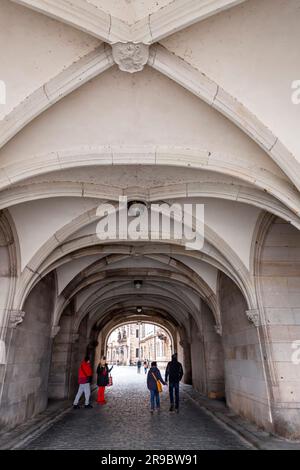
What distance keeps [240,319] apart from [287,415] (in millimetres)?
2493

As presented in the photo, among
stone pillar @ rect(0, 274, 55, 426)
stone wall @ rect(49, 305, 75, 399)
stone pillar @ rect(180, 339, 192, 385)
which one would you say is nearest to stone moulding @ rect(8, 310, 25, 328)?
stone pillar @ rect(0, 274, 55, 426)

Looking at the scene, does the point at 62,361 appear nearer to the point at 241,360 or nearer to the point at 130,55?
the point at 241,360

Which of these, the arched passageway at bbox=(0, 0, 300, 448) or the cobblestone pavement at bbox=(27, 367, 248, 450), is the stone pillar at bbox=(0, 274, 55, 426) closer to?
the arched passageway at bbox=(0, 0, 300, 448)

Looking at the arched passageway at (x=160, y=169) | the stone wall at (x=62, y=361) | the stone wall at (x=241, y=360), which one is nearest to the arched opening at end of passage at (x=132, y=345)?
the stone wall at (x=62, y=361)

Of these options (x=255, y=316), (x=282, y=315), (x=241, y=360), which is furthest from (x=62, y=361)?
(x=282, y=315)

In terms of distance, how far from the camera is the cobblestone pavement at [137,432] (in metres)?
5.16

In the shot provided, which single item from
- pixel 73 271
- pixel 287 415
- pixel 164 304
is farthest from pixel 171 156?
pixel 164 304

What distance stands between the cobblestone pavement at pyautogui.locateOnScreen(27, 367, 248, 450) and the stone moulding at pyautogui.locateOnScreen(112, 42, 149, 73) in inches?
209

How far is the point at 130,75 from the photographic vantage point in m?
3.87

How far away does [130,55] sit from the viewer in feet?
11.2

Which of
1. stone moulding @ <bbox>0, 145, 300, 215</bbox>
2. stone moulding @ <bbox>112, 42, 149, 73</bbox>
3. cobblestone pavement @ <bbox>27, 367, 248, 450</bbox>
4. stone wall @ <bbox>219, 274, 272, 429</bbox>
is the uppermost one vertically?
stone moulding @ <bbox>112, 42, 149, 73</bbox>

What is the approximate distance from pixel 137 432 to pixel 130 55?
618 cm

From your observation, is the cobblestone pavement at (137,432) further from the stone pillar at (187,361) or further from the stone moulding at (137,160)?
the stone pillar at (187,361)

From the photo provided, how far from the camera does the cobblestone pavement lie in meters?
5.16
